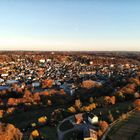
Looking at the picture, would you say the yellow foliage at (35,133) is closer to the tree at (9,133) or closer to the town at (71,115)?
the town at (71,115)

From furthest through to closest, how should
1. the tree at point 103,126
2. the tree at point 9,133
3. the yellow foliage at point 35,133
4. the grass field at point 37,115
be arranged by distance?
the grass field at point 37,115
the tree at point 103,126
the yellow foliage at point 35,133
the tree at point 9,133

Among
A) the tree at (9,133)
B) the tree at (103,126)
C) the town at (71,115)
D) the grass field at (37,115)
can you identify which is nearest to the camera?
the tree at (9,133)

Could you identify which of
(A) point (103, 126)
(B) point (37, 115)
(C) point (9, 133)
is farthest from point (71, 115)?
(C) point (9, 133)

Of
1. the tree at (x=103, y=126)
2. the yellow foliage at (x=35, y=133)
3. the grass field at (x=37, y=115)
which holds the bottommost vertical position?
the grass field at (x=37, y=115)

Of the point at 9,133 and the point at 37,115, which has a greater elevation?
the point at 9,133

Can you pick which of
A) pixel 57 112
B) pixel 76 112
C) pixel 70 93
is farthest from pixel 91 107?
pixel 70 93

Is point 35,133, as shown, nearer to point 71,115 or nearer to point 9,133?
point 9,133

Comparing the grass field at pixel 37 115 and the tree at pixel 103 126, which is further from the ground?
the tree at pixel 103 126

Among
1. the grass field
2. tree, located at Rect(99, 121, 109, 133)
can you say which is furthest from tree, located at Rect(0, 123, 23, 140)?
tree, located at Rect(99, 121, 109, 133)

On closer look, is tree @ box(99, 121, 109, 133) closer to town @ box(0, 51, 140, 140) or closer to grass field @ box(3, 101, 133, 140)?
town @ box(0, 51, 140, 140)

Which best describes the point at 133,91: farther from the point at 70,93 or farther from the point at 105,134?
the point at 105,134

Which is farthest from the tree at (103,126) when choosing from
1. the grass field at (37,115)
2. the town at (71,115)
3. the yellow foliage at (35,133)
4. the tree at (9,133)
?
the tree at (9,133)
